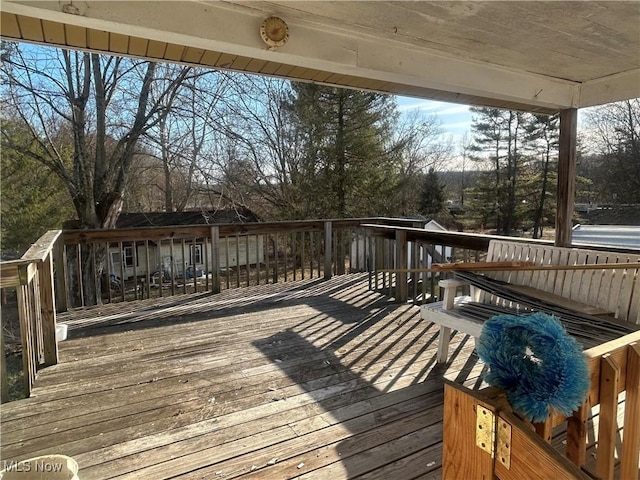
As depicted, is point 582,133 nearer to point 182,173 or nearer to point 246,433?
point 182,173

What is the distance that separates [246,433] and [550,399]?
5.59 ft

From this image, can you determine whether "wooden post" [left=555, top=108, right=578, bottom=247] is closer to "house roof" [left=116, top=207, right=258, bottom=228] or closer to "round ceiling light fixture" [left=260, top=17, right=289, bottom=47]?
"round ceiling light fixture" [left=260, top=17, right=289, bottom=47]

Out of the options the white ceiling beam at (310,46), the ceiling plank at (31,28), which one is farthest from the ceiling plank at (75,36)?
the white ceiling beam at (310,46)

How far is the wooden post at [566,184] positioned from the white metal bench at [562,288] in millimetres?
408

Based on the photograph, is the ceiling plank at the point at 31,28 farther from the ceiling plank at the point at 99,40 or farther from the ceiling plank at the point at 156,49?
the ceiling plank at the point at 156,49

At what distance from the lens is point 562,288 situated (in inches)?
113

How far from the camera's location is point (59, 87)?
830 centimetres

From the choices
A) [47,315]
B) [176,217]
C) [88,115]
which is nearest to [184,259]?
[47,315]

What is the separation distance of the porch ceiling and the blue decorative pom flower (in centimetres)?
184

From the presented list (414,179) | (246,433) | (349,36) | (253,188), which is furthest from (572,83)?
(414,179)

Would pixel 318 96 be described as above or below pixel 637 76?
above

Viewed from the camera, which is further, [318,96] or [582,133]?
[582,133]

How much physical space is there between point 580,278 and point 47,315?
3.90m

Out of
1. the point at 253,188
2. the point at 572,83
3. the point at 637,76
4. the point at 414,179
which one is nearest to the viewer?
the point at 637,76
